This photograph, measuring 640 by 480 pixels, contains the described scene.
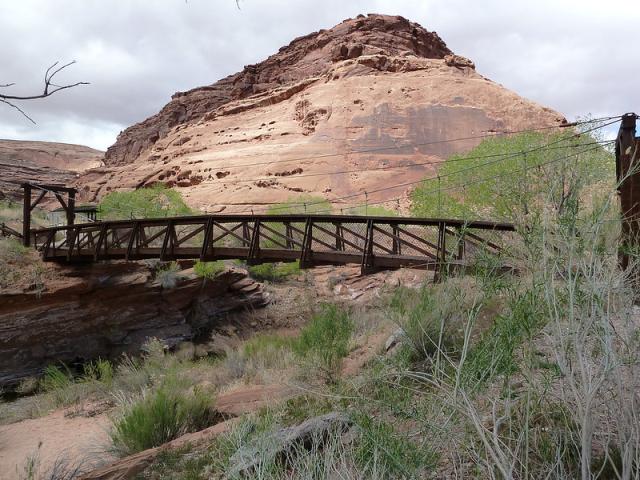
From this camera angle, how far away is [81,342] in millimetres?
20375

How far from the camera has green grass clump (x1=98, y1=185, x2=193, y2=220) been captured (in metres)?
32.0

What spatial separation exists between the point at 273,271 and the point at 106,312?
25.1 ft

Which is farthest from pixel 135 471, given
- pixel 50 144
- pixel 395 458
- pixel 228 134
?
pixel 50 144

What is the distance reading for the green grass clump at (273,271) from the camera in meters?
24.4

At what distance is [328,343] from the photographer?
31.3 ft

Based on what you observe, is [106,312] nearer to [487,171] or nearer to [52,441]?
[52,441]

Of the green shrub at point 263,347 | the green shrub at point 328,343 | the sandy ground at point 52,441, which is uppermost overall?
the green shrub at point 328,343

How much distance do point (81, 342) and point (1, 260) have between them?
Result: 4446 mm

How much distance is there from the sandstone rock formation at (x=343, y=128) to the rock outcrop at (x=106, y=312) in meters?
14.7

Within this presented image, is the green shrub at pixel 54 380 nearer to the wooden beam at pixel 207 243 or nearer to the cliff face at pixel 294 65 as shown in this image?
the wooden beam at pixel 207 243

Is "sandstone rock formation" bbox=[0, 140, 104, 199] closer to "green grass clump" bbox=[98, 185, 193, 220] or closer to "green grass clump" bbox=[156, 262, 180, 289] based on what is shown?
"green grass clump" bbox=[98, 185, 193, 220]

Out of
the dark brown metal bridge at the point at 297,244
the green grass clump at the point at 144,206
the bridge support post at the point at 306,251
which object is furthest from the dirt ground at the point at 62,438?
the green grass clump at the point at 144,206

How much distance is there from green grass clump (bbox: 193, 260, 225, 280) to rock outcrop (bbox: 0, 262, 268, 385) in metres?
0.36

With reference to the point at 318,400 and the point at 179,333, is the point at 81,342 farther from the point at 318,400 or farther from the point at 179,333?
the point at 318,400
